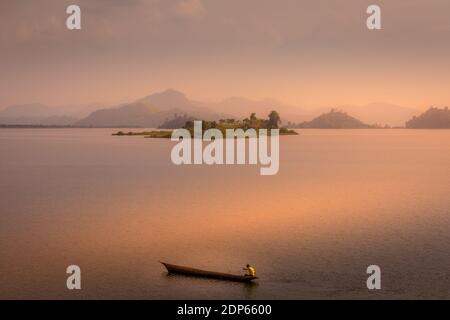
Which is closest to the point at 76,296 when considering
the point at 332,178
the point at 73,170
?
the point at 332,178

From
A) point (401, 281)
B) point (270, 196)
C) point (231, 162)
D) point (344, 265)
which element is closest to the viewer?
point (401, 281)

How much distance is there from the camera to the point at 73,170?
108188mm

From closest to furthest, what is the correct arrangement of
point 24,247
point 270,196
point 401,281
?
point 401,281 < point 24,247 < point 270,196

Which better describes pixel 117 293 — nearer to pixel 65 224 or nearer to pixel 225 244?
pixel 225 244

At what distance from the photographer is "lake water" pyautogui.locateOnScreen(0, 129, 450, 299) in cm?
3162

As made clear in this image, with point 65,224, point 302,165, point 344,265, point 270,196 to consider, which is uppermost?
point 302,165

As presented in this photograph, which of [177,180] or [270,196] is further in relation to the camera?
[177,180]

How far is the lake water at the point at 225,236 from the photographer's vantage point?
31.6 meters

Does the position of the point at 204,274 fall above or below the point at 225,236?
below

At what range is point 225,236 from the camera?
45906 mm

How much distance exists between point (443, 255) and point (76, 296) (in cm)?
2750

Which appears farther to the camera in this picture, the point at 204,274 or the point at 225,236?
the point at 225,236
